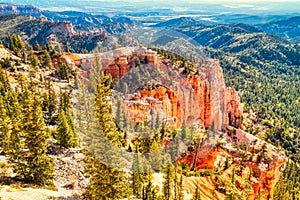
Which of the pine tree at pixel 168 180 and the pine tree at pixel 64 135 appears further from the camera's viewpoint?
the pine tree at pixel 64 135

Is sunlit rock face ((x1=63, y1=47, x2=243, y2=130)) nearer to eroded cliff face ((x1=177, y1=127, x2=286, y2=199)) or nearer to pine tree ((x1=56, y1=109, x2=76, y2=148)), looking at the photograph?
eroded cliff face ((x1=177, y1=127, x2=286, y2=199))

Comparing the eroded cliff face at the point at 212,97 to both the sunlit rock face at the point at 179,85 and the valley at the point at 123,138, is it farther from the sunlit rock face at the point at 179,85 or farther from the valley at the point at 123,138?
the valley at the point at 123,138

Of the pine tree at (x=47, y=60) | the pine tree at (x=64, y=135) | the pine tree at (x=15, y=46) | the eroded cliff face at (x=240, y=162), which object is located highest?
the pine tree at (x=15, y=46)

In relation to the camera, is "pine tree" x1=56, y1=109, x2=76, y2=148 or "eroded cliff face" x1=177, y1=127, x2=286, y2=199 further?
"eroded cliff face" x1=177, y1=127, x2=286, y2=199

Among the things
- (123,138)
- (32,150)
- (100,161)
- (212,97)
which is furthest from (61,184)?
(212,97)

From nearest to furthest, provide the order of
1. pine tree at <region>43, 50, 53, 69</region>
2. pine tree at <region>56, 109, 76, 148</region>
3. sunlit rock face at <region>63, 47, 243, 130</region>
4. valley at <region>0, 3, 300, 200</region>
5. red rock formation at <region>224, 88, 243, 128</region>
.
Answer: valley at <region>0, 3, 300, 200</region>
pine tree at <region>56, 109, 76, 148</region>
sunlit rock face at <region>63, 47, 243, 130</region>
pine tree at <region>43, 50, 53, 69</region>
red rock formation at <region>224, 88, 243, 128</region>

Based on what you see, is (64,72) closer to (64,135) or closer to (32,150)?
(64,135)

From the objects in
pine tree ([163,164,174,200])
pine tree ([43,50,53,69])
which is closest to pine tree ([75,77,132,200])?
pine tree ([163,164,174,200])

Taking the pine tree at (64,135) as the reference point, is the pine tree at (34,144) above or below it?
above

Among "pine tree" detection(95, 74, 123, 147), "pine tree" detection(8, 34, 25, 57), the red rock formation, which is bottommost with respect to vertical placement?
the red rock formation

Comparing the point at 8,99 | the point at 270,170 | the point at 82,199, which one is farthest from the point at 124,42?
the point at 82,199

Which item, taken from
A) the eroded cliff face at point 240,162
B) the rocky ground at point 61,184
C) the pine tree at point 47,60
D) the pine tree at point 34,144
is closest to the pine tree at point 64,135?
the rocky ground at point 61,184

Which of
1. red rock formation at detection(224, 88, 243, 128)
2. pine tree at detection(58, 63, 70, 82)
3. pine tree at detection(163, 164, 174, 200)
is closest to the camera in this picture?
pine tree at detection(163, 164, 174, 200)
